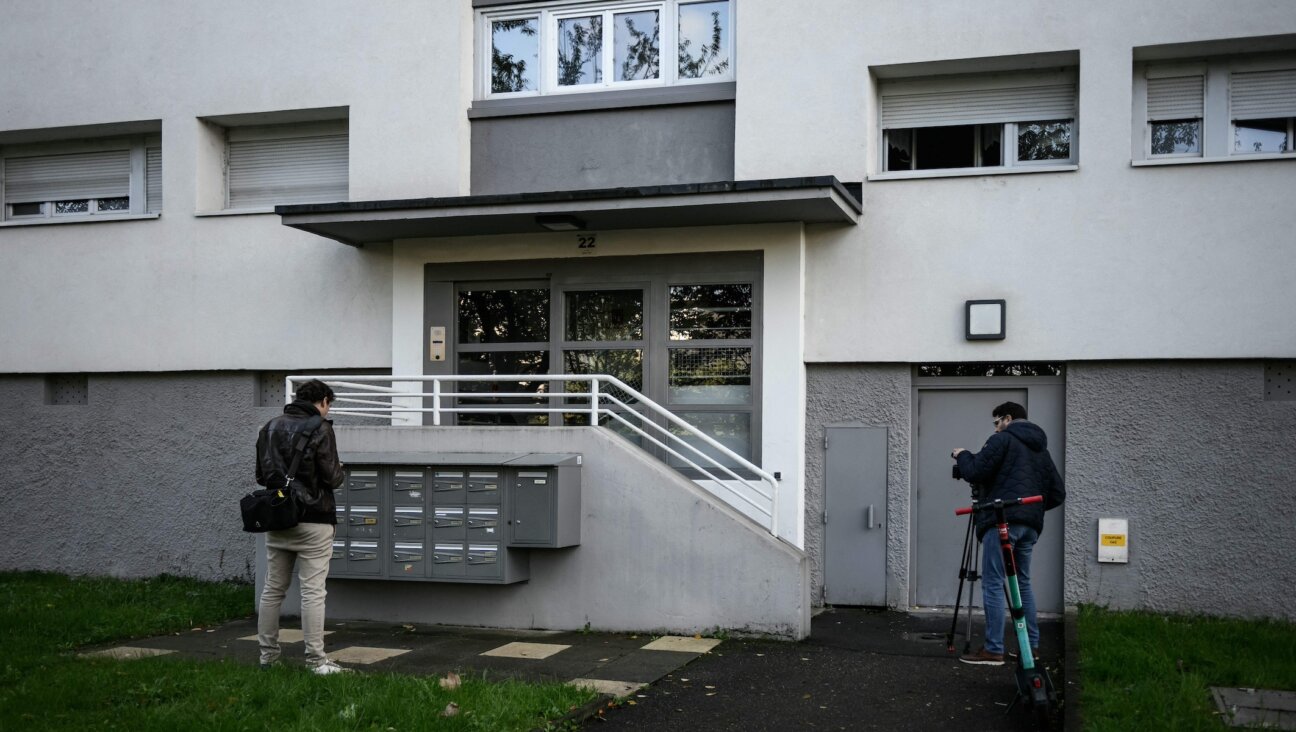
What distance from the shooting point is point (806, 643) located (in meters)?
10.1

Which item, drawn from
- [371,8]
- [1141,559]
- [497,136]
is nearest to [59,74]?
[371,8]

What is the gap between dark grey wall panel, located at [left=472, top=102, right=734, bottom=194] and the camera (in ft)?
40.6

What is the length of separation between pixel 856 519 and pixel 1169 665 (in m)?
3.92

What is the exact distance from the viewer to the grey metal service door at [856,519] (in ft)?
38.7

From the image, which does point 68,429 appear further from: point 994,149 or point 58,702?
point 994,149

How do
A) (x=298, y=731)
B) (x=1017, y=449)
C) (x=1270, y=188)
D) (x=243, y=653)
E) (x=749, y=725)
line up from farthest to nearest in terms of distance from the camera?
(x=1270, y=188) < (x=243, y=653) < (x=1017, y=449) < (x=749, y=725) < (x=298, y=731)

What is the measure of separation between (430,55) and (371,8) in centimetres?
89

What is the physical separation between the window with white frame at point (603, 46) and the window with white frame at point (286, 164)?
190 cm

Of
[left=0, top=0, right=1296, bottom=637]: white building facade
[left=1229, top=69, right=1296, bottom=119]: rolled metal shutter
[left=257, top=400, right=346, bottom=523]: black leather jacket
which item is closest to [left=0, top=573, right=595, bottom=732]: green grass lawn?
[left=257, top=400, right=346, bottom=523]: black leather jacket

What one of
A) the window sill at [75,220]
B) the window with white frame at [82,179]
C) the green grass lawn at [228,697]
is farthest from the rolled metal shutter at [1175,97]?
the window with white frame at [82,179]

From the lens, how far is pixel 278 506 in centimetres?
832

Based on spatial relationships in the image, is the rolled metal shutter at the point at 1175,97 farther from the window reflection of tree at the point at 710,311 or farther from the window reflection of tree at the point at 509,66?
the window reflection of tree at the point at 509,66

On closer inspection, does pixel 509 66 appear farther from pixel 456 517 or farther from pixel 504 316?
pixel 456 517

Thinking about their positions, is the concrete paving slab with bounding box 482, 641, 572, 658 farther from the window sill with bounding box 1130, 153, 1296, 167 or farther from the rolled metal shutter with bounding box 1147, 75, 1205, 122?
the rolled metal shutter with bounding box 1147, 75, 1205, 122
